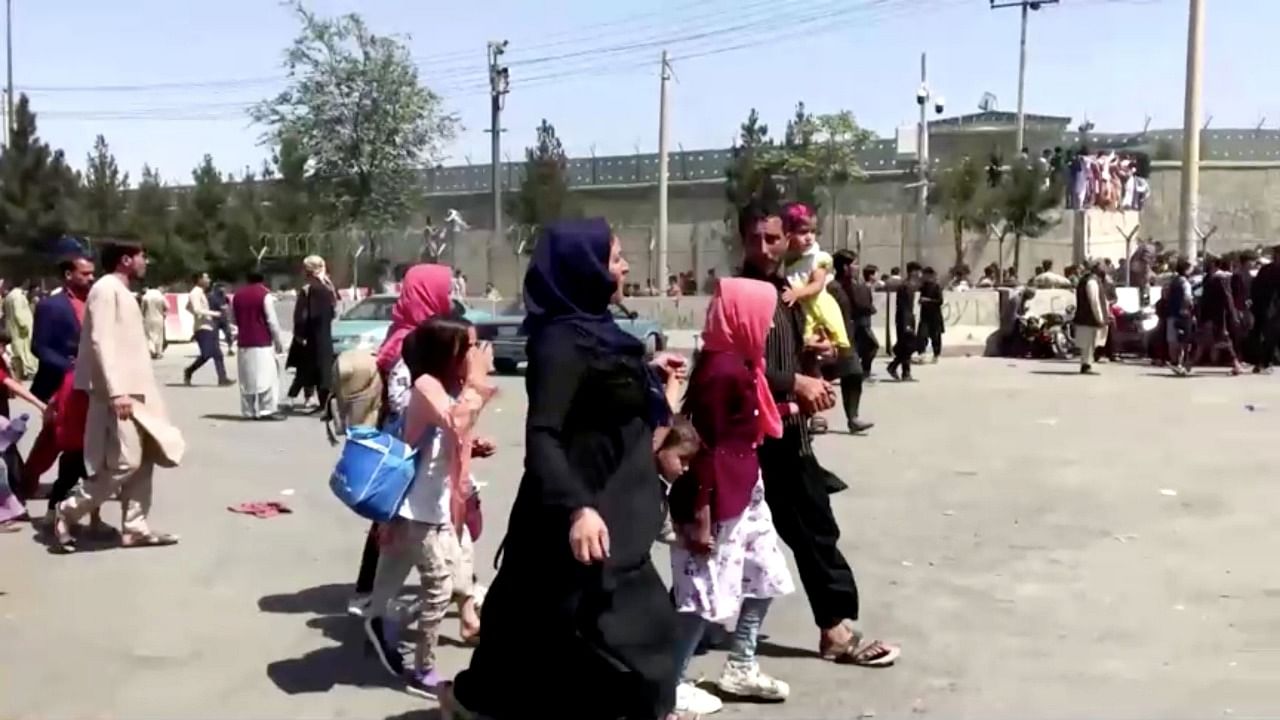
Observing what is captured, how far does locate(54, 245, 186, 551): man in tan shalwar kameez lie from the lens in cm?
842

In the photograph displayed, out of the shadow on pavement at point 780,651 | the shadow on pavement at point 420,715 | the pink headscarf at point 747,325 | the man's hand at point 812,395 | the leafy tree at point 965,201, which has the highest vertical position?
the leafy tree at point 965,201

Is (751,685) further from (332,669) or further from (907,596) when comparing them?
(907,596)

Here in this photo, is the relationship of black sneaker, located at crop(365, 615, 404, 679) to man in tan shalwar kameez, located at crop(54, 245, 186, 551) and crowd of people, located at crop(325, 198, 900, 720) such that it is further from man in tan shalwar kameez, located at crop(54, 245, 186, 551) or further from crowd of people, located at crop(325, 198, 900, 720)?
man in tan shalwar kameez, located at crop(54, 245, 186, 551)

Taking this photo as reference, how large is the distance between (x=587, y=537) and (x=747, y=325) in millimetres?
1476

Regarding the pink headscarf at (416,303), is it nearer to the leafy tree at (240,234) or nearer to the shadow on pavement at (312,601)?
the shadow on pavement at (312,601)

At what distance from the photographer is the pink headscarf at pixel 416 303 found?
663 centimetres

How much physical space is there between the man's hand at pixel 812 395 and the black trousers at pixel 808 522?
209mm

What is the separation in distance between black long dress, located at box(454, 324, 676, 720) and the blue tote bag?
1.19 metres

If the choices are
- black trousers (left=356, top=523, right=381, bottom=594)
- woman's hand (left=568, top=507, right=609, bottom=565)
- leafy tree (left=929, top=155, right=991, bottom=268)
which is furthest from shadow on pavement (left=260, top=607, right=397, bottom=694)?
leafy tree (left=929, top=155, right=991, bottom=268)

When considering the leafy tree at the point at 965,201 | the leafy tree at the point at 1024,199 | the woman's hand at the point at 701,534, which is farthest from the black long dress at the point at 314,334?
the leafy tree at the point at 1024,199

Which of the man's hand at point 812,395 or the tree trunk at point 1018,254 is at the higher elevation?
the tree trunk at point 1018,254

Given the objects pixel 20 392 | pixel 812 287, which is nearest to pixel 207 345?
pixel 20 392

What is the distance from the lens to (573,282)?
446 centimetres

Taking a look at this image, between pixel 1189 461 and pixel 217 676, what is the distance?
29.3 ft
